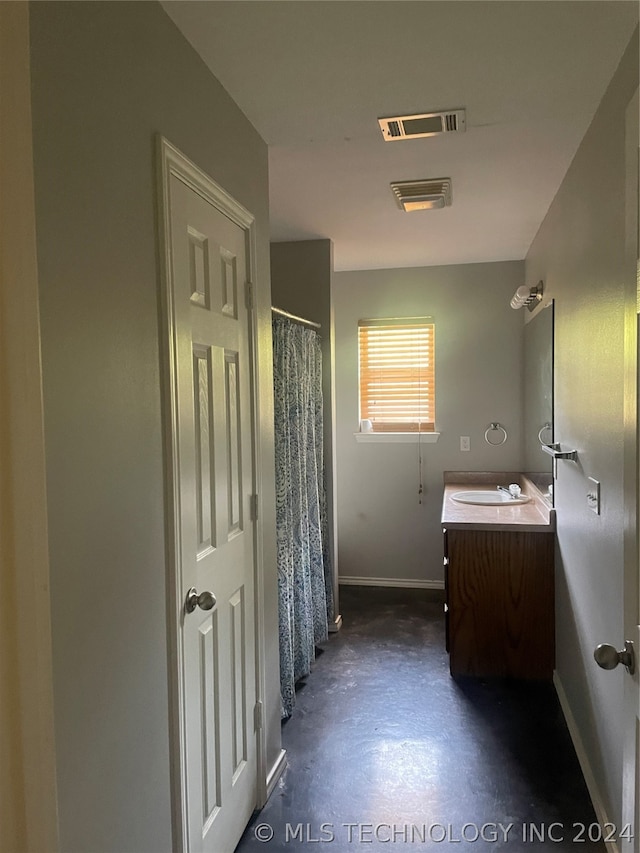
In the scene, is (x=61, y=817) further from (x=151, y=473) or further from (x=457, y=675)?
(x=457, y=675)

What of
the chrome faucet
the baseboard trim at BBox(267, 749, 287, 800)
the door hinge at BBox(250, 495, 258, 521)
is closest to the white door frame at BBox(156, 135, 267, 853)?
the door hinge at BBox(250, 495, 258, 521)

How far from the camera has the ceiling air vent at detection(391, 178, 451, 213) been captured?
263 centimetres

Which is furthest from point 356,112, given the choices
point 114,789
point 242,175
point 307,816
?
point 307,816

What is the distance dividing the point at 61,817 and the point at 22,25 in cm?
125

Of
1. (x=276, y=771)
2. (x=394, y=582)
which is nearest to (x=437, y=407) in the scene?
(x=394, y=582)

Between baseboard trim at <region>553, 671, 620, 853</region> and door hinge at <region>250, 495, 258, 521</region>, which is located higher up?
door hinge at <region>250, 495, 258, 521</region>

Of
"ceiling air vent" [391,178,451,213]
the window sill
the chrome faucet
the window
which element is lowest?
the chrome faucet

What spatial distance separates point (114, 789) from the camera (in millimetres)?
1217

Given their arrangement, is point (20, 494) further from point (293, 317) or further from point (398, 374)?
point (398, 374)

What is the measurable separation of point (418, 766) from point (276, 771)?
0.57m

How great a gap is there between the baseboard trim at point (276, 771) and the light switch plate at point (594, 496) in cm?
154

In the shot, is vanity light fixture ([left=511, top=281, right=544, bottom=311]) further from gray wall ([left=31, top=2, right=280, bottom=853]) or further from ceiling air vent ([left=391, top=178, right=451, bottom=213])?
gray wall ([left=31, top=2, right=280, bottom=853])

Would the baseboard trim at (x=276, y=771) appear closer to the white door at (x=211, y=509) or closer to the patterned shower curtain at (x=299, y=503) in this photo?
the white door at (x=211, y=509)

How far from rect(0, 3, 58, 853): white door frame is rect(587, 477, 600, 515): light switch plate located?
1.80 metres
